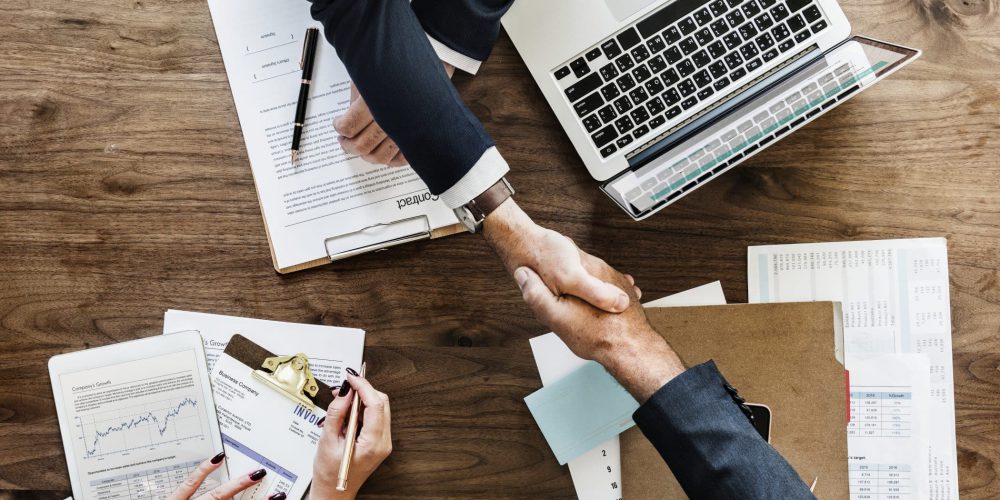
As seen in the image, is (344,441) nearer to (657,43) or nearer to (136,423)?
(136,423)

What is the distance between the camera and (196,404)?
1.13m

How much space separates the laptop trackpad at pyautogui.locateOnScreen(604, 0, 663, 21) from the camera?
1.04 m

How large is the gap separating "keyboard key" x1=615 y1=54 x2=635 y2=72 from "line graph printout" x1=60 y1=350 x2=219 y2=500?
0.77 meters

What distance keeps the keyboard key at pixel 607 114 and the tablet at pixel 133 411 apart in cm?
69

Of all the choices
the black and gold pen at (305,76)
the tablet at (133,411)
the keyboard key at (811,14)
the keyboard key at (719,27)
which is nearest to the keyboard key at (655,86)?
the keyboard key at (719,27)

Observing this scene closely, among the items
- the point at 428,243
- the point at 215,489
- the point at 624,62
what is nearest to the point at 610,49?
the point at 624,62

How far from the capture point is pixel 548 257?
0.96 m

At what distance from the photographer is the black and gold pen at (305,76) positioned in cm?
109

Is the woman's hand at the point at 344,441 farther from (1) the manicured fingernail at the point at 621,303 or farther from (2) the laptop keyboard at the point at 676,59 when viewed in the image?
(2) the laptop keyboard at the point at 676,59

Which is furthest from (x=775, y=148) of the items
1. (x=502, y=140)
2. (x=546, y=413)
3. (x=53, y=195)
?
(x=53, y=195)

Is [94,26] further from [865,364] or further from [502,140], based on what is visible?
[865,364]

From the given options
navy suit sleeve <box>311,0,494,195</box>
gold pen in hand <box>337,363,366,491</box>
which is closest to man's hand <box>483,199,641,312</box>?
navy suit sleeve <box>311,0,494,195</box>

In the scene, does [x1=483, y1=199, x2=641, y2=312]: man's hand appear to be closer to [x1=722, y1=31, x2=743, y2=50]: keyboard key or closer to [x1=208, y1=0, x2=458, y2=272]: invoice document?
[x1=208, y1=0, x2=458, y2=272]: invoice document

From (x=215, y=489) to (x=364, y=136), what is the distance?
22.6 inches
